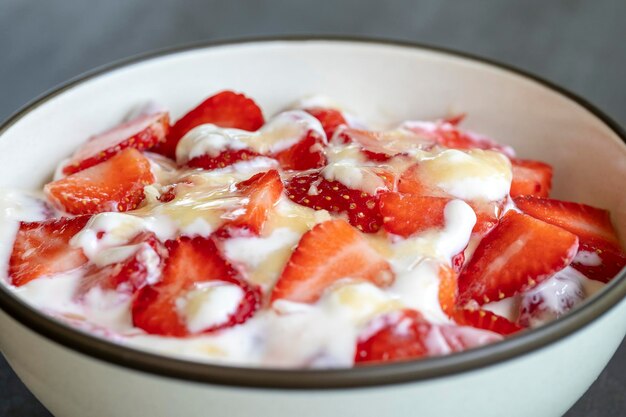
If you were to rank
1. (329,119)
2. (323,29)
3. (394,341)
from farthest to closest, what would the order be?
(323,29) < (329,119) < (394,341)

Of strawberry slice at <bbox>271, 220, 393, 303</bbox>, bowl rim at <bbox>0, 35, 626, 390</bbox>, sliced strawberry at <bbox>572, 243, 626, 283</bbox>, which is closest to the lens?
bowl rim at <bbox>0, 35, 626, 390</bbox>

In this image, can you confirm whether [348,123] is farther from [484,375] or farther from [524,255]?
[484,375]

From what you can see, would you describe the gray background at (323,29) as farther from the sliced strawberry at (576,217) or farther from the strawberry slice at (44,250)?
the strawberry slice at (44,250)

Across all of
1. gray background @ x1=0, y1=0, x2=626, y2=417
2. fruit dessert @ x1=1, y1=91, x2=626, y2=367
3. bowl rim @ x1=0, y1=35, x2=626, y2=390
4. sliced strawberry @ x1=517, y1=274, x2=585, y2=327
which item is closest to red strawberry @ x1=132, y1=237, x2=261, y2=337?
fruit dessert @ x1=1, y1=91, x2=626, y2=367

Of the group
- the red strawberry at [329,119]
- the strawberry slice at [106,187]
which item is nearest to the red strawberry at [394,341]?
the strawberry slice at [106,187]

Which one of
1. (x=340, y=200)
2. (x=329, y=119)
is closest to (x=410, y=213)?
(x=340, y=200)

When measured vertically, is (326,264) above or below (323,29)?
above

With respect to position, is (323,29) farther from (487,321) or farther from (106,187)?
(487,321)

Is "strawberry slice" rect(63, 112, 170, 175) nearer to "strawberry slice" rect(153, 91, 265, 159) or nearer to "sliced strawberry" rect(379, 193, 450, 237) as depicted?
"strawberry slice" rect(153, 91, 265, 159)

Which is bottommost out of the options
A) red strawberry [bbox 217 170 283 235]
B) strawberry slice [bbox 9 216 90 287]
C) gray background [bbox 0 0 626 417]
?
gray background [bbox 0 0 626 417]
